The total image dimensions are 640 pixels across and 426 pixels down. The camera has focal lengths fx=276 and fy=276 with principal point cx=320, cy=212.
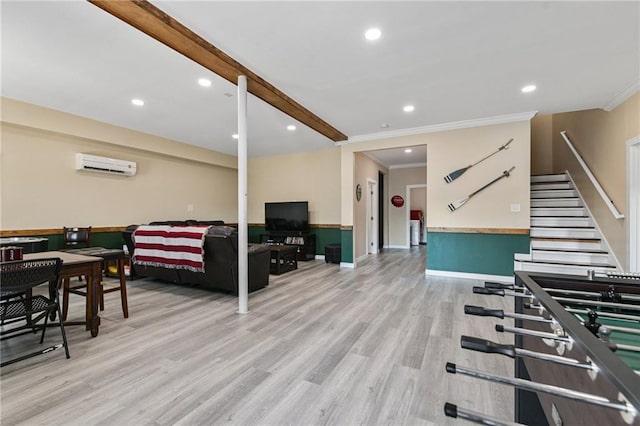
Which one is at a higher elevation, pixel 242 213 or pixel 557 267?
pixel 242 213

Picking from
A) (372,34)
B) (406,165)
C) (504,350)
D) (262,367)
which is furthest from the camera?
(406,165)

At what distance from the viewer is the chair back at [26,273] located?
73.3 inches

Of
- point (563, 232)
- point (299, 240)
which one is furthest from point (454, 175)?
point (299, 240)

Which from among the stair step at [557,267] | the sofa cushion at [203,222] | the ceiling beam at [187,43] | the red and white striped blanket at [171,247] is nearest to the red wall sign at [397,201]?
the stair step at [557,267]

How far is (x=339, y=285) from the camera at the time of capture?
441 cm

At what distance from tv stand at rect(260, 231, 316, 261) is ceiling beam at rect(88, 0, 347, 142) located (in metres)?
3.54

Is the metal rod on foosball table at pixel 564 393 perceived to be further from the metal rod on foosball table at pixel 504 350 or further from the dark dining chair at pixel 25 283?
the dark dining chair at pixel 25 283

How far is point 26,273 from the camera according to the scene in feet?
6.37

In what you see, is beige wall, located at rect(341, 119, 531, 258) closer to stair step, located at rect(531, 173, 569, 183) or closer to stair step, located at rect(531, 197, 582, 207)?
stair step, located at rect(531, 197, 582, 207)

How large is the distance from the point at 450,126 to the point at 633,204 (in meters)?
2.60

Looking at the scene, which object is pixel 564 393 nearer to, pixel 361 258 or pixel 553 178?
pixel 361 258

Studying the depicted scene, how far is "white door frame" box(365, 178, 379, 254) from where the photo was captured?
722cm

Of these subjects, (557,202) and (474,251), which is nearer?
(474,251)

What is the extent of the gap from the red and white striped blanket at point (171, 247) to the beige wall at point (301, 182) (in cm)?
372
